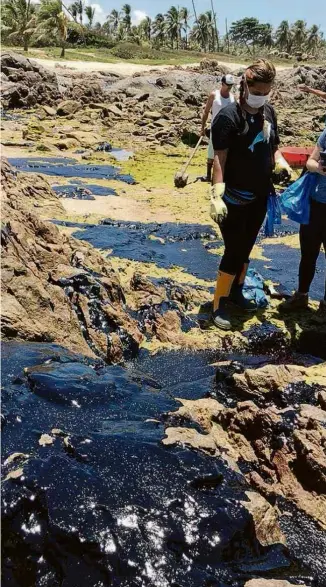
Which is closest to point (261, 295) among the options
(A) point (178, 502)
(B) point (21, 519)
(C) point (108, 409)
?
(C) point (108, 409)

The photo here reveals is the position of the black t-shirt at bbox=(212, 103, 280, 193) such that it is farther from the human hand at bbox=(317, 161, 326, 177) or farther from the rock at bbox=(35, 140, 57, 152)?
the rock at bbox=(35, 140, 57, 152)

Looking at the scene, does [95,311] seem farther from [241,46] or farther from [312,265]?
[241,46]

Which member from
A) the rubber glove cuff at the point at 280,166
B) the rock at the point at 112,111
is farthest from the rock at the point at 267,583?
the rock at the point at 112,111

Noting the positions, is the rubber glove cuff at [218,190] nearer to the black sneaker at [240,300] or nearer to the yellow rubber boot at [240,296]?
the yellow rubber boot at [240,296]

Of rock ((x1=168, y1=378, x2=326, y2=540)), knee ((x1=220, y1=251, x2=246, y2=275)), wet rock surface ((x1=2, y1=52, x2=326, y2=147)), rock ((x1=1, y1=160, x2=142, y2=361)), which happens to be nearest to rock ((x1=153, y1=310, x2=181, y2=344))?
rock ((x1=1, y1=160, x2=142, y2=361))

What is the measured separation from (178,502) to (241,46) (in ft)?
311

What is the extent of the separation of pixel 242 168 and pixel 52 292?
1.72 meters

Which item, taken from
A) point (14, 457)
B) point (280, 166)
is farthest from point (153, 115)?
point (14, 457)

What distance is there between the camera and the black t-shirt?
3.98 meters

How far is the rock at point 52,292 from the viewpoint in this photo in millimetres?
3455

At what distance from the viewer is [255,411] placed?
2795 mm

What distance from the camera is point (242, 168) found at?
4.18 m

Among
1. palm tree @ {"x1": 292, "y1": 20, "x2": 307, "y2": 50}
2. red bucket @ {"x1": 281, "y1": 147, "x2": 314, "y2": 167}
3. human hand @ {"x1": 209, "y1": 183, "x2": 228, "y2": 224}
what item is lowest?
red bucket @ {"x1": 281, "y1": 147, "x2": 314, "y2": 167}

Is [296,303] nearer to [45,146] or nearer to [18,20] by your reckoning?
[45,146]
